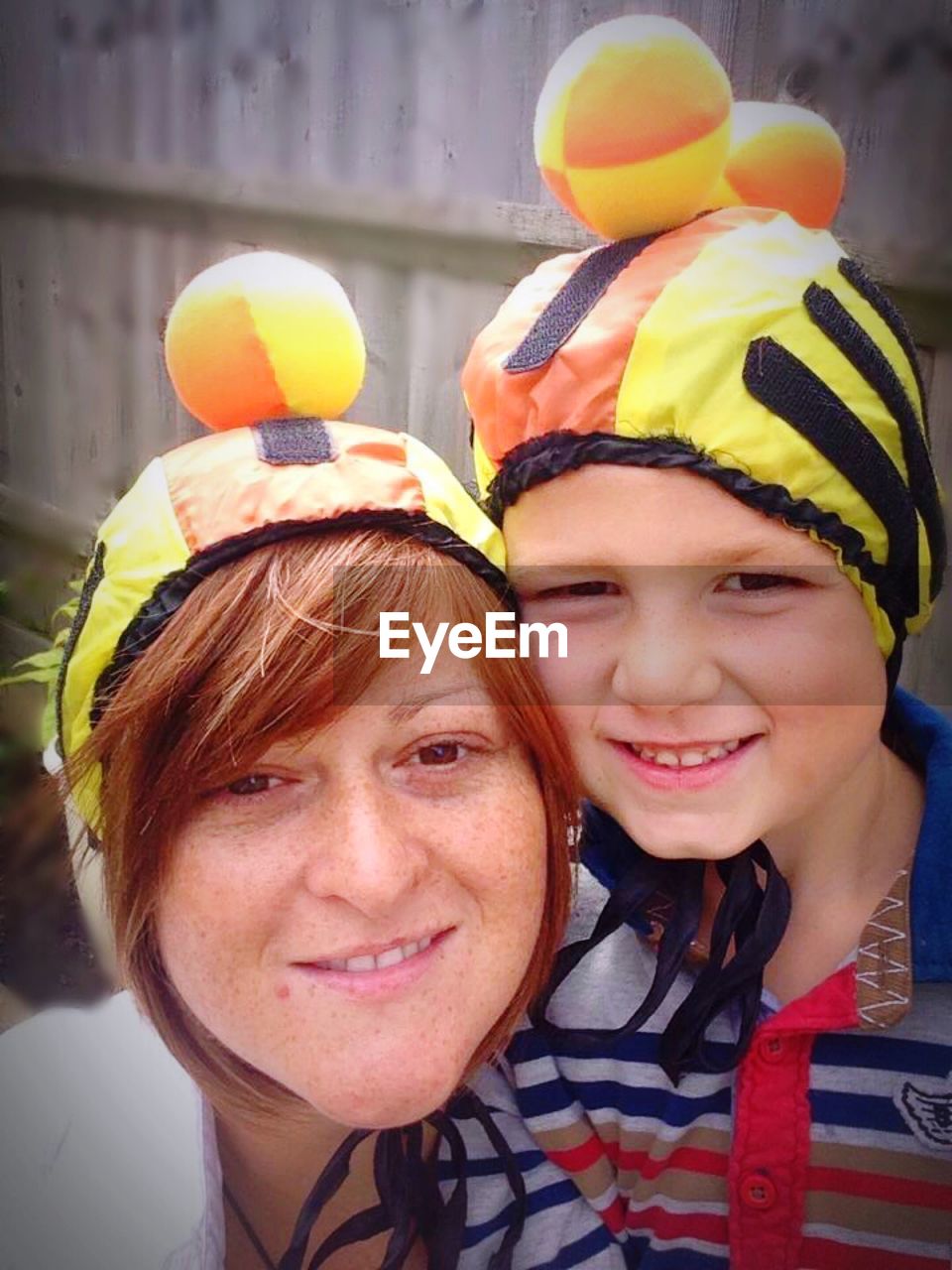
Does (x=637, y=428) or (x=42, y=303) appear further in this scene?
(x=42, y=303)

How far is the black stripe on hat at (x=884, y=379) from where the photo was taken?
0.51m

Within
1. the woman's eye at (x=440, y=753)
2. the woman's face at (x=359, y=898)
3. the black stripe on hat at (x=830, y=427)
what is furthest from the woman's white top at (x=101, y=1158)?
the black stripe on hat at (x=830, y=427)

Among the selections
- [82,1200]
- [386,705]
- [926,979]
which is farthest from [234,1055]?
[926,979]

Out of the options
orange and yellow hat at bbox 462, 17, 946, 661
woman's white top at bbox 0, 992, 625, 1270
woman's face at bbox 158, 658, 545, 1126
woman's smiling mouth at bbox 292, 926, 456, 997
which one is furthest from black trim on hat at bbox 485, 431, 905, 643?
woman's white top at bbox 0, 992, 625, 1270

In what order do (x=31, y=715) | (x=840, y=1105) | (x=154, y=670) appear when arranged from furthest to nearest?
(x=31, y=715) < (x=840, y=1105) < (x=154, y=670)

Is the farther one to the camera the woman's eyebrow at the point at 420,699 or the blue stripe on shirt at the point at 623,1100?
the blue stripe on shirt at the point at 623,1100

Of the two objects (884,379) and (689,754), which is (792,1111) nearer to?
(689,754)

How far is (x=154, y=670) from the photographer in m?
0.47

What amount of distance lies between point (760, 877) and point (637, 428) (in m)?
0.28

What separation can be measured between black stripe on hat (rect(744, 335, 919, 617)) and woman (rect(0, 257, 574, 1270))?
0.14 m

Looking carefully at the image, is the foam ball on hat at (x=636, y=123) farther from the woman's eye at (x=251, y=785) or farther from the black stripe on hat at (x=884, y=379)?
the woman's eye at (x=251, y=785)

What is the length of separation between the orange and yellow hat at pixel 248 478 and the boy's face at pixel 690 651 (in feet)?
0.15

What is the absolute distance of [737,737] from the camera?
0.53m

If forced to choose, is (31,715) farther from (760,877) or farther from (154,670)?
(760,877)
